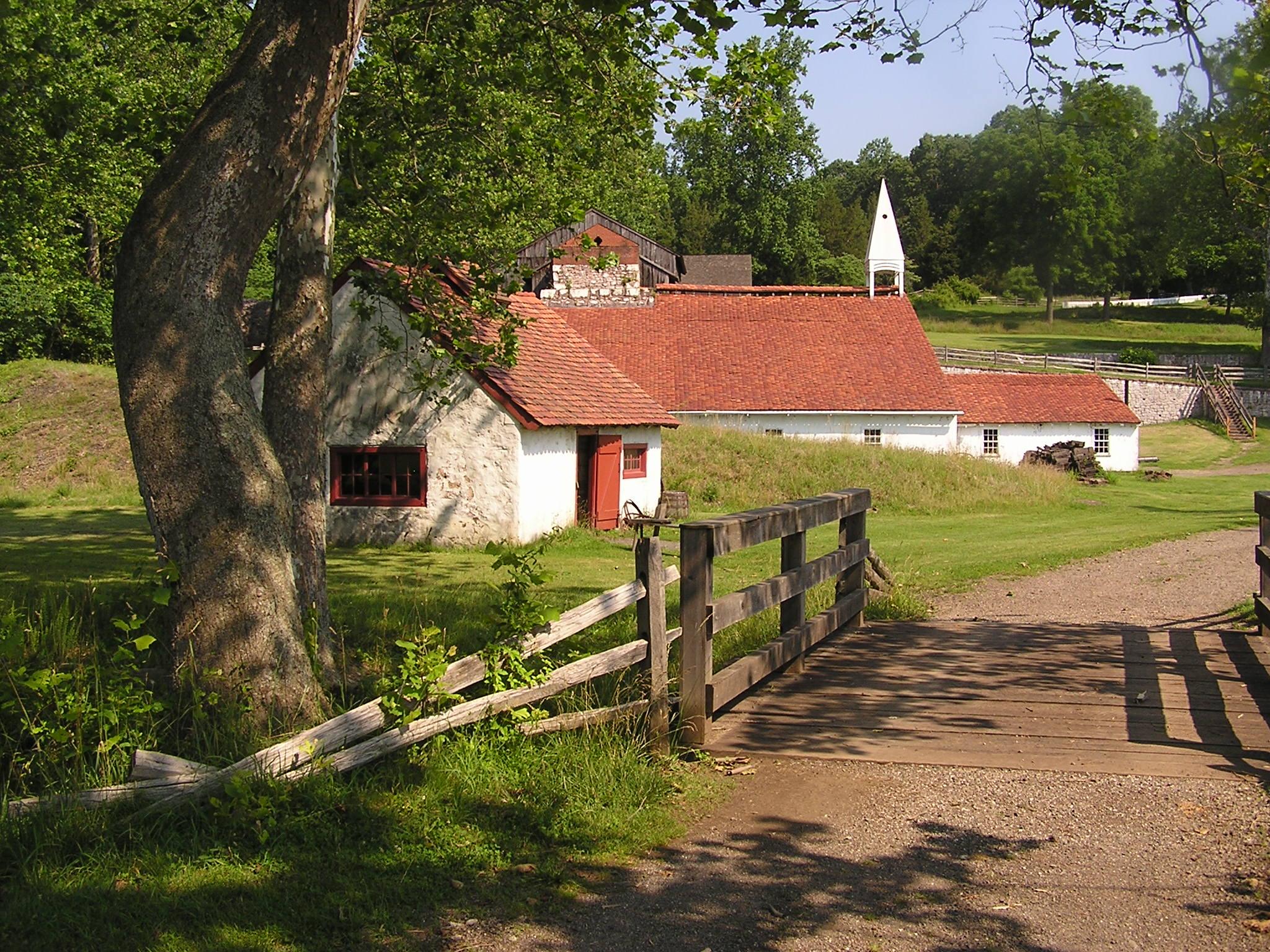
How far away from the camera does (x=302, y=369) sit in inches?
310

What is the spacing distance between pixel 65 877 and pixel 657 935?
2.29 meters

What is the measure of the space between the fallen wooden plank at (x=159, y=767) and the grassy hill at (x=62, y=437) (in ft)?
74.5

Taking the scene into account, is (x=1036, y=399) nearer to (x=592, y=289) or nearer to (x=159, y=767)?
(x=592, y=289)

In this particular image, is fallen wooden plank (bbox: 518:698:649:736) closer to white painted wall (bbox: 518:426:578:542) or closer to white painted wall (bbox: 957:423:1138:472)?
white painted wall (bbox: 518:426:578:542)

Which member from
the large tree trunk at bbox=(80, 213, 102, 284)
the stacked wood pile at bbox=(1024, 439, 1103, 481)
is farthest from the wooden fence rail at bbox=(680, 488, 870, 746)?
the large tree trunk at bbox=(80, 213, 102, 284)

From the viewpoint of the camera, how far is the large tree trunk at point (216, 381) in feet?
19.3

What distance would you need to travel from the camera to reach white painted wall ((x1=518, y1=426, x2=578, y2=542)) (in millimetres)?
22031

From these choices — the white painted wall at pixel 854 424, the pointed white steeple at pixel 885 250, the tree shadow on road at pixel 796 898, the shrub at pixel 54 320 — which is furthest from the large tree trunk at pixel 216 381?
the pointed white steeple at pixel 885 250

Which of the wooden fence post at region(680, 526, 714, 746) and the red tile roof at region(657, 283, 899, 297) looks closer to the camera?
the wooden fence post at region(680, 526, 714, 746)

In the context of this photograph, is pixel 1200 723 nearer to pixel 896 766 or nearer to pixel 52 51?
pixel 896 766

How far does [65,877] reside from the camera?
465 centimetres

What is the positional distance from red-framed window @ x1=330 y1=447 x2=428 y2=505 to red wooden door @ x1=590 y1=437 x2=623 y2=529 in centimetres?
418

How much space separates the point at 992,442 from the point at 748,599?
4068cm

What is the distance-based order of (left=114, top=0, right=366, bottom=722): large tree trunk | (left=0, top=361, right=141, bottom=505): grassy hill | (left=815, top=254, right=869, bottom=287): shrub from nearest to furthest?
(left=114, top=0, right=366, bottom=722): large tree trunk, (left=0, top=361, right=141, bottom=505): grassy hill, (left=815, top=254, right=869, bottom=287): shrub
